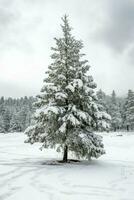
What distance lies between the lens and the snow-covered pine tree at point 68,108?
20938mm

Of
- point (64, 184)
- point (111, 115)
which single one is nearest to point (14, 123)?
point (111, 115)

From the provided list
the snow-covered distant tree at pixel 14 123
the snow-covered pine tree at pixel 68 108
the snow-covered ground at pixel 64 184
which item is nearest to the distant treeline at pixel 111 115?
the snow-covered distant tree at pixel 14 123

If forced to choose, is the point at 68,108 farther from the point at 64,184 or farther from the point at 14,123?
the point at 14,123

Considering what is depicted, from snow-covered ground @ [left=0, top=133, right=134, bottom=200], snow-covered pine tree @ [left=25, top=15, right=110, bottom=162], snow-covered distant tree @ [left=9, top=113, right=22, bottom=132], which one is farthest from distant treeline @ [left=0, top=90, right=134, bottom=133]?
snow-covered ground @ [left=0, top=133, right=134, bottom=200]

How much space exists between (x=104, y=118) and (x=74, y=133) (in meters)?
2.80

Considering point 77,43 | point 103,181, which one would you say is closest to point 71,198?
point 103,181

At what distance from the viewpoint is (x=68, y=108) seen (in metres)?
21.8

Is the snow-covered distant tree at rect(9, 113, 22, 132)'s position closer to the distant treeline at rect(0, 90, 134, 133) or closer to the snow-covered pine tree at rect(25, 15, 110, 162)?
the distant treeline at rect(0, 90, 134, 133)

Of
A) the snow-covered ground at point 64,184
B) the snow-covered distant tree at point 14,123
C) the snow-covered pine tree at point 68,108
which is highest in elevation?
the snow-covered distant tree at point 14,123

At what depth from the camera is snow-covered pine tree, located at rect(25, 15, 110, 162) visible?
20.9 m

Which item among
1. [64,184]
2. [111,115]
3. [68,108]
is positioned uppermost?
[111,115]

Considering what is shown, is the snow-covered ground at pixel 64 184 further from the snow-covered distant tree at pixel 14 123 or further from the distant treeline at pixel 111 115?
the snow-covered distant tree at pixel 14 123

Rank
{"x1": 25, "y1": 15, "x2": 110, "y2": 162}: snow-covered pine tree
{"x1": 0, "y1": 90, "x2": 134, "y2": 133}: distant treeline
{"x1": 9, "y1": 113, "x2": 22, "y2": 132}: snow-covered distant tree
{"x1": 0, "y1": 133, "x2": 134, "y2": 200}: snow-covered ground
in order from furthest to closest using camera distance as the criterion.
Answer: {"x1": 9, "y1": 113, "x2": 22, "y2": 132}: snow-covered distant tree, {"x1": 0, "y1": 90, "x2": 134, "y2": 133}: distant treeline, {"x1": 25, "y1": 15, "x2": 110, "y2": 162}: snow-covered pine tree, {"x1": 0, "y1": 133, "x2": 134, "y2": 200}: snow-covered ground

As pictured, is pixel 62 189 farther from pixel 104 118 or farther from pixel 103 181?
pixel 104 118
